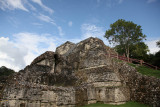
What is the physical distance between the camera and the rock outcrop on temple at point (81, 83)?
8711mm

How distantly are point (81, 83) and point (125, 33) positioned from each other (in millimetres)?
13719

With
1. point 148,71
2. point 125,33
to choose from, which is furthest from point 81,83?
point 125,33

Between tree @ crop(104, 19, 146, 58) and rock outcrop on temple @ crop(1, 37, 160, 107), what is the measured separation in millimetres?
9264

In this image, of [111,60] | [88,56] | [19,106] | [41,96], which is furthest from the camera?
[88,56]

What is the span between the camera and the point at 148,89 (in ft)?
32.5

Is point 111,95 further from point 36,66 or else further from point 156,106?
point 36,66

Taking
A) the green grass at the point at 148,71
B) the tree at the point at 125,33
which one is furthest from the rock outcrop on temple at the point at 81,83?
the tree at the point at 125,33

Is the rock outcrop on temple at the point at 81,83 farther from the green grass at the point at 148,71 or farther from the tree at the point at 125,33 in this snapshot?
the tree at the point at 125,33

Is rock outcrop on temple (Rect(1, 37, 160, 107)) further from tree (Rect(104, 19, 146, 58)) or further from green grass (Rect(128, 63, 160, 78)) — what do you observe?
tree (Rect(104, 19, 146, 58))

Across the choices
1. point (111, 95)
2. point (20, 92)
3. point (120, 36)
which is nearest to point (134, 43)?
point (120, 36)

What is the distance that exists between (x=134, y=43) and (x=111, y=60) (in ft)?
37.1

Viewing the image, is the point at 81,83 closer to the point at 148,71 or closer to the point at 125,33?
the point at 148,71

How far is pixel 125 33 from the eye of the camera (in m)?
22.1

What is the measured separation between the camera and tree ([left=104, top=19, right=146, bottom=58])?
21.6 metres
